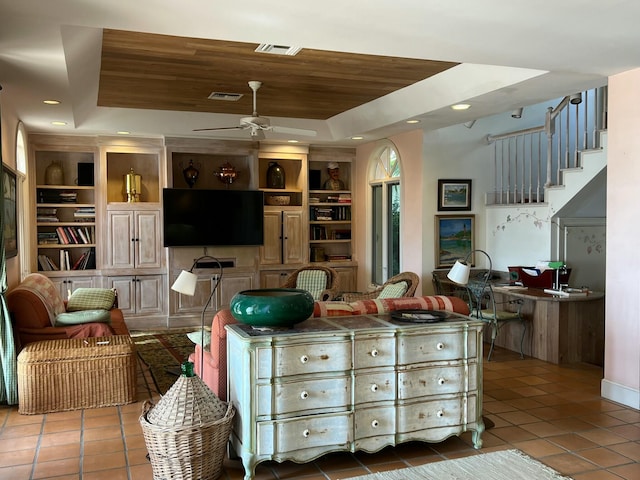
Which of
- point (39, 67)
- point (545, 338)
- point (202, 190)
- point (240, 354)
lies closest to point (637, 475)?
point (240, 354)

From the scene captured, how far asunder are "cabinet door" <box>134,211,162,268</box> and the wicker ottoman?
3.04 m

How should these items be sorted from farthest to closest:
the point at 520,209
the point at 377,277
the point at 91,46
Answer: the point at 377,277
the point at 520,209
the point at 91,46

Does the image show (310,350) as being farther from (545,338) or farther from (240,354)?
(545,338)

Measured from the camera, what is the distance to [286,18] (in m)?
3.11

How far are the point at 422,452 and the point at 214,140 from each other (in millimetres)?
5240

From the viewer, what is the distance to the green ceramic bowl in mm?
3250

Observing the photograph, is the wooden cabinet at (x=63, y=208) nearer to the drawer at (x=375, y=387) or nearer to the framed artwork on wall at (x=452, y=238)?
the framed artwork on wall at (x=452, y=238)

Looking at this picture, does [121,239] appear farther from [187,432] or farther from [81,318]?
[187,432]

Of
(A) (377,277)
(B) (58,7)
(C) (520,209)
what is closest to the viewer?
(B) (58,7)

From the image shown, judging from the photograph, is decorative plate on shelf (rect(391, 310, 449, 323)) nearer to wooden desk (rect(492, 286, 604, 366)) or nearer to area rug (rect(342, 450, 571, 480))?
area rug (rect(342, 450, 571, 480))

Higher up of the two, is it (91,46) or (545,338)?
(91,46)

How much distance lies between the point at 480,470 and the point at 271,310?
146cm

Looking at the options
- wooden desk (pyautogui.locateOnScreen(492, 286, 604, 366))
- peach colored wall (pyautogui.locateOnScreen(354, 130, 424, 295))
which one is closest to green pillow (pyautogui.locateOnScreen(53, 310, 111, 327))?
peach colored wall (pyautogui.locateOnScreen(354, 130, 424, 295))

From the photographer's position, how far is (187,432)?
9.90ft
